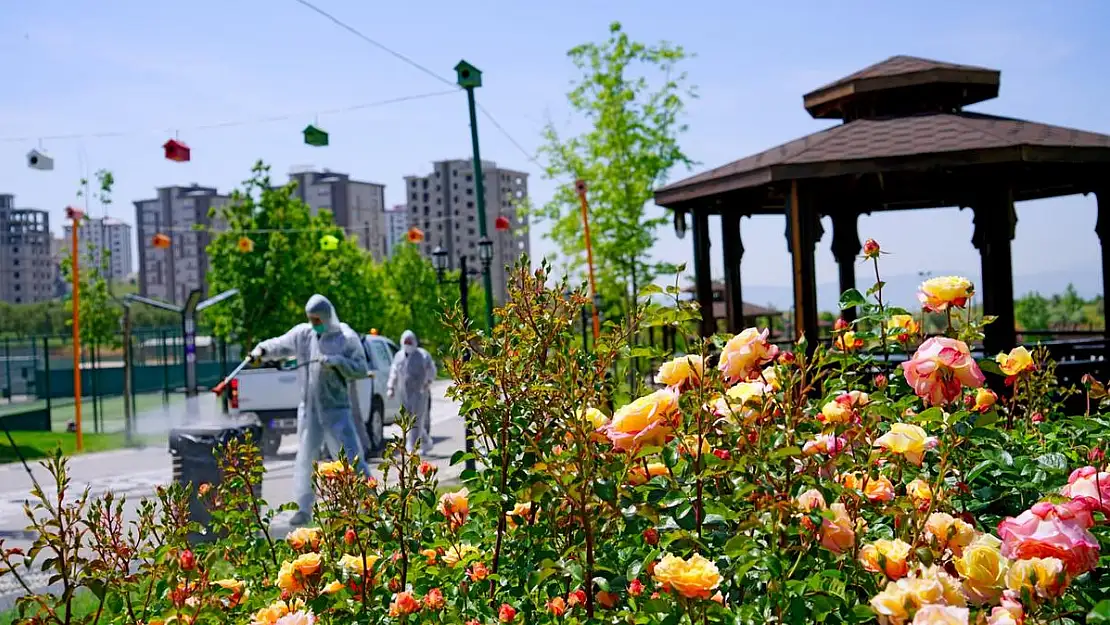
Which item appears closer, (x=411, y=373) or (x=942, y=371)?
(x=942, y=371)

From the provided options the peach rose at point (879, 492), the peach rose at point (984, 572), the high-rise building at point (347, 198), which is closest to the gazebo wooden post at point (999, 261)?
the peach rose at point (879, 492)

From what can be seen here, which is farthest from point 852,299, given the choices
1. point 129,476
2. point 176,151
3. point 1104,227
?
point 176,151

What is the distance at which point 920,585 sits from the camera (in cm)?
152

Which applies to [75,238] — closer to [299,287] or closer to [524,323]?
[299,287]

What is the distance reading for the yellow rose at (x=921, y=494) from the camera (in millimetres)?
2031

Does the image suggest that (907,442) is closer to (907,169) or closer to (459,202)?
(907,169)

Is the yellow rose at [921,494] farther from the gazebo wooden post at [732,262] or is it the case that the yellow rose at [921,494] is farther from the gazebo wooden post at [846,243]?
the gazebo wooden post at [846,243]

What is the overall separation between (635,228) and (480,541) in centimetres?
2237

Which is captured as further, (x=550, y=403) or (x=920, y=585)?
(x=550, y=403)

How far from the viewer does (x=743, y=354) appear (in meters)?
2.24

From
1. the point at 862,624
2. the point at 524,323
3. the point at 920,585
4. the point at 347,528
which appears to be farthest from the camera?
the point at 347,528

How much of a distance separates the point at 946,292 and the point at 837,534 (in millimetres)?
895

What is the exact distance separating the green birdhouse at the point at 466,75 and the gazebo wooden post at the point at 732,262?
13.7 ft

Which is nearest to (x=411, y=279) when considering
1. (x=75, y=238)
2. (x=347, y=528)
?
(x=75, y=238)
